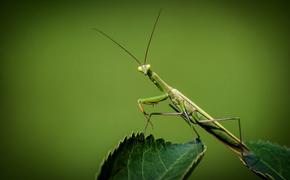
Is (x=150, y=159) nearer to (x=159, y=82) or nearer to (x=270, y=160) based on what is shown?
(x=270, y=160)

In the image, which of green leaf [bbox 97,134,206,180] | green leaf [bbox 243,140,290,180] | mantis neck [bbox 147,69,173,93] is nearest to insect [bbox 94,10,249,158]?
mantis neck [bbox 147,69,173,93]

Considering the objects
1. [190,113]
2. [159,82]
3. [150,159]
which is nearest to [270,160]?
[150,159]

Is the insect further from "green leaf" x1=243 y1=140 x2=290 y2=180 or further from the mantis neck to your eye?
"green leaf" x1=243 y1=140 x2=290 y2=180

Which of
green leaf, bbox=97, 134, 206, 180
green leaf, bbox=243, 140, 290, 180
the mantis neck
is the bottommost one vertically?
green leaf, bbox=243, 140, 290, 180

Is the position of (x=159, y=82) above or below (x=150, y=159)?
above

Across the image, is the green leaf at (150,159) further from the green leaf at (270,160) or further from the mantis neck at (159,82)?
the mantis neck at (159,82)

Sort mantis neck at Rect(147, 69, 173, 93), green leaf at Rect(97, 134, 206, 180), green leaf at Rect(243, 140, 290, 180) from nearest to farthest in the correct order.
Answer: green leaf at Rect(97, 134, 206, 180) < green leaf at Rect(243, 140, 290, 180) < mantis neck at Rect(147, 69, 173, 93)
